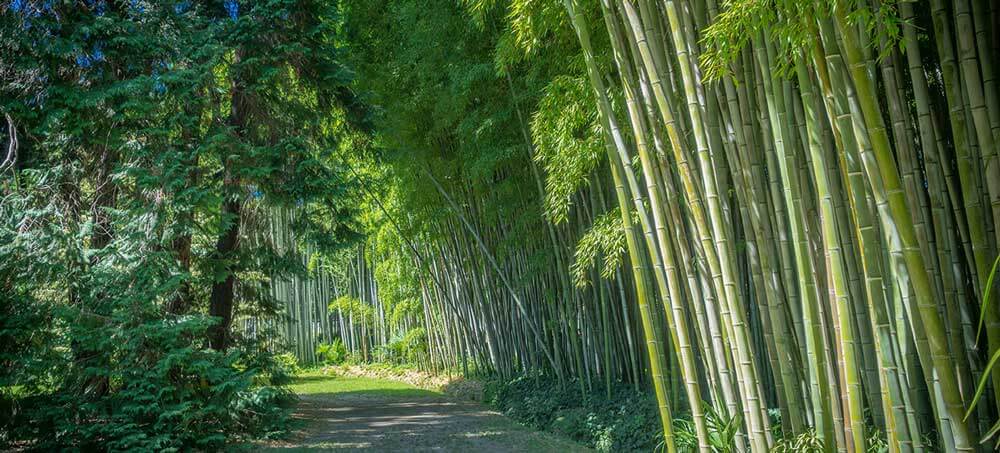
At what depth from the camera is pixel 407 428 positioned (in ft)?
20.6

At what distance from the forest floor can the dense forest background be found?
33 cm

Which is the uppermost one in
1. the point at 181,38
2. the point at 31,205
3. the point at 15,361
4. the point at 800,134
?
the point at 181,38

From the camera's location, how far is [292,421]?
6617mm

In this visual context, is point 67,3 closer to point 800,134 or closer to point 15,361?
point 15,361

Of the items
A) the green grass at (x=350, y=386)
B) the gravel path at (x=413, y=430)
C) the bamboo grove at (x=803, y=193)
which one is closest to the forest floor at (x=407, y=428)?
the gravel path at (x=413, y=430)

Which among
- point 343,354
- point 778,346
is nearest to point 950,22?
point 778,346

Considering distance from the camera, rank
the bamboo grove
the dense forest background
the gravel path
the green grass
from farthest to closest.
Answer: the green grass < the gravel path < the dense forest background < the bamboo grove

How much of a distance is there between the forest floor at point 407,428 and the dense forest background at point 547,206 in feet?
1.07

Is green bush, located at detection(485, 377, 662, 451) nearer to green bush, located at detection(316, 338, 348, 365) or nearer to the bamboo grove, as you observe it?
the bamboo grove

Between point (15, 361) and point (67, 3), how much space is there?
2463 millimetres

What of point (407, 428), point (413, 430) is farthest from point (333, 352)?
point (413, 430)

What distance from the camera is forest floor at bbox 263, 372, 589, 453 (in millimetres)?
5438

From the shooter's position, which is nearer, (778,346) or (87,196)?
(778,346)

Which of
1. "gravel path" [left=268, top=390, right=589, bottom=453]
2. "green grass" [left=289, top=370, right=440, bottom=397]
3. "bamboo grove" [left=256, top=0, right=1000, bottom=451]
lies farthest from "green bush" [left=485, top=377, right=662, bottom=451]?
"green grass" [left=289, top=370, right=440, bottom=397]
